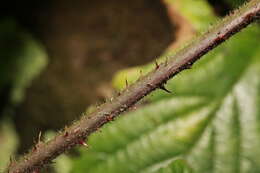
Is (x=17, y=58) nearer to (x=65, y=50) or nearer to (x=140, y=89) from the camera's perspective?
(x=65, y=50)

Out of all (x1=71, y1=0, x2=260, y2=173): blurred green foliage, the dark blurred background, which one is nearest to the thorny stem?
(x1=71, y1=0, x2=260, y2=173): blurred green foliage

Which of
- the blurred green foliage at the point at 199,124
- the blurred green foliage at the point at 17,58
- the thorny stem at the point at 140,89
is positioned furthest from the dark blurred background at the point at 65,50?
the thorny stem at the point at 140,89

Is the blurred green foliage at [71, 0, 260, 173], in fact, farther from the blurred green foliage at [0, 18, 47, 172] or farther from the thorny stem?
the blurred green foliage at [0, 18, 47, 172]

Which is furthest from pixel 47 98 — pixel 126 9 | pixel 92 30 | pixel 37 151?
pixel 37 151

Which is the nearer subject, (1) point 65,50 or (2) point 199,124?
(2) point 199,124

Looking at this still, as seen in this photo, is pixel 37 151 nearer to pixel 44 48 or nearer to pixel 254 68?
pixel 254 68

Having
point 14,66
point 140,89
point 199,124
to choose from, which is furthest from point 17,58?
point 140,89

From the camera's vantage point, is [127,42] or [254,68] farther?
[127,42]
